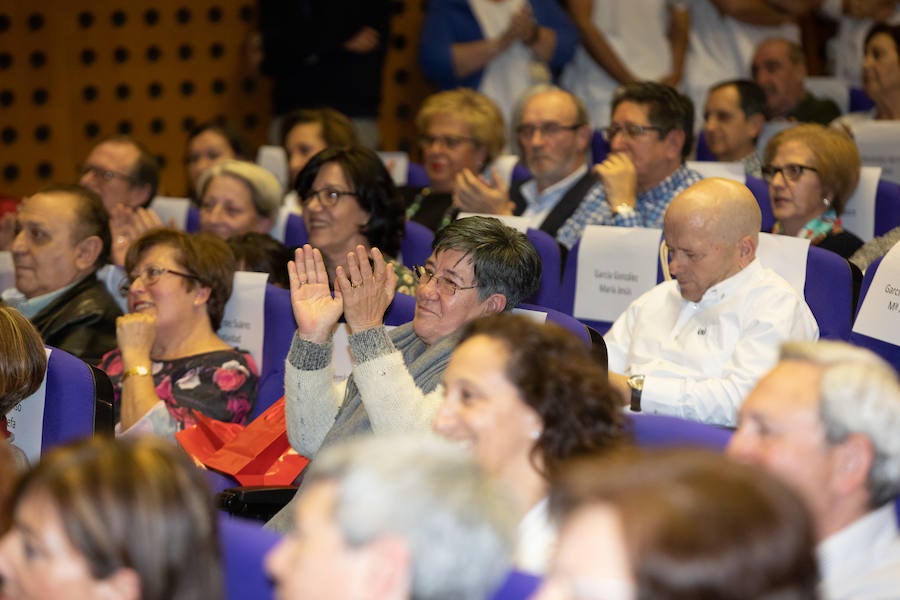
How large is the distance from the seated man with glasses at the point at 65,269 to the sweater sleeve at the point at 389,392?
141cm

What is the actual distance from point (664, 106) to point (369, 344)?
2277 mm

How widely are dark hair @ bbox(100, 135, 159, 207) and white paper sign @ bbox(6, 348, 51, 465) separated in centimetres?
239

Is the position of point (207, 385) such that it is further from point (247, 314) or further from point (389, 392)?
point (389, 392)

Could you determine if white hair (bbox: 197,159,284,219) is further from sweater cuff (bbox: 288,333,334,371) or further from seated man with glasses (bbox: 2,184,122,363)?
sweater cuff (bbox: 288,333,334,371)

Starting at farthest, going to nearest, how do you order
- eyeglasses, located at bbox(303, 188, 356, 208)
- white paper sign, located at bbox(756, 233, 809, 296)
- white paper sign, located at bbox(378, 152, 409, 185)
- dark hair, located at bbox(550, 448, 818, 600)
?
white paper sign, located at bbox(378, 152, 409, 185)
eyeglasses, located at bbox(303, 188, 356, 208)
white paper sign, located at bbox(756, 233, 809, 296)
dark hair, located at bbox(550, 448, 818, 600)

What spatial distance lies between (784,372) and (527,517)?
50 cm

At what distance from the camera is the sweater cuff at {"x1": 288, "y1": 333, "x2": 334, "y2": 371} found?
2.75 meters

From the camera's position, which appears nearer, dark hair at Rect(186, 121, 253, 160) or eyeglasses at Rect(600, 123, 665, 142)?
eyeglasses at Rect(600, 123, 665, 142)

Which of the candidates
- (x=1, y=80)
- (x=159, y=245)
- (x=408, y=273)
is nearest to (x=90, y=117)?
(x=1, y=80)

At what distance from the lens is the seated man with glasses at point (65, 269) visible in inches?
145

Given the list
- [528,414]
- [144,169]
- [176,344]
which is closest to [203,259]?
[176,344]

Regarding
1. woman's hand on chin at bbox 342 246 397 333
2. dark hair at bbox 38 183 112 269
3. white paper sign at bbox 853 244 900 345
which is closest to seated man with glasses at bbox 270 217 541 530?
woman's hand on chin at bbox 342 246 397 333

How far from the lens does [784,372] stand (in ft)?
5.66

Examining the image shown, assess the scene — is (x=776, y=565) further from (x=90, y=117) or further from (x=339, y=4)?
(x=90, y=117)
